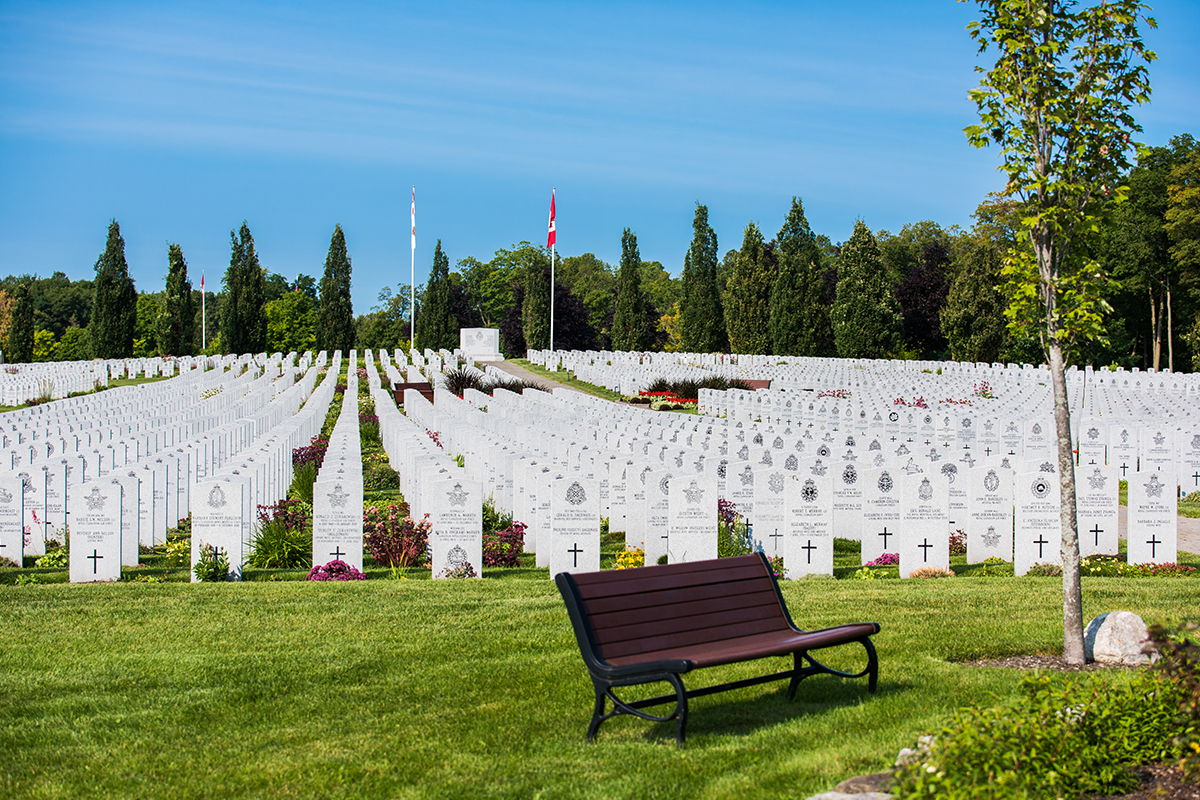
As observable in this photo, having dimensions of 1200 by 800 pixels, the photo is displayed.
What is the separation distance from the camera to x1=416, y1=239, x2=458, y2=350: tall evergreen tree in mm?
71500

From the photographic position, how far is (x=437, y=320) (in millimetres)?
72312

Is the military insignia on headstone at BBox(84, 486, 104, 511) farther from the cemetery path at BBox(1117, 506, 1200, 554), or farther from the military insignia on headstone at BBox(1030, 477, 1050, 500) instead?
the cemetery path at BBox(1117, 506, 1200, 554)

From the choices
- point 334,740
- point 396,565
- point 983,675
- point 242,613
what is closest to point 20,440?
point 396,565

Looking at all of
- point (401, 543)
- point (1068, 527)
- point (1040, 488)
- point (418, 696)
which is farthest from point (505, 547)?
point (1068, 527)

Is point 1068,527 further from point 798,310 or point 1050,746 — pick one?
point 798,310

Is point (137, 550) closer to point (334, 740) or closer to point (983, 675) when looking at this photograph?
point (334, 740)

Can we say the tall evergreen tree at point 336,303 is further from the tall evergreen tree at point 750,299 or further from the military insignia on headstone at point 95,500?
the military insignia on headstone at point 95,500

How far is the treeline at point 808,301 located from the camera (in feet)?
163

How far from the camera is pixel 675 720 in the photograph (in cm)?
512

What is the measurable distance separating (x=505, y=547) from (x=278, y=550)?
220cm

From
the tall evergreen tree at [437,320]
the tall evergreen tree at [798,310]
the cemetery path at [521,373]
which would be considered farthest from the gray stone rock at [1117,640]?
the tall evergreen tree at [437,320]

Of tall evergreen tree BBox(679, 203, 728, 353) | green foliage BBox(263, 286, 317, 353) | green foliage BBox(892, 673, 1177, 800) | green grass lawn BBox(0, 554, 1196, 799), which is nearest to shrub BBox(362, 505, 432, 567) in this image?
green grass lawn BBox(0, 554, 1196, 799)

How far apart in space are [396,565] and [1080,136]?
7.01 meters

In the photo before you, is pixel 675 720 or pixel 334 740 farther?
pixel 675 720
